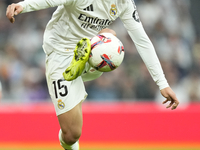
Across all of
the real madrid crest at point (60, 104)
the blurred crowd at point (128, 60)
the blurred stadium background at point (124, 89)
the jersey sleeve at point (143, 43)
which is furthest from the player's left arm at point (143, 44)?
the blurred crowd at point (128, 60)

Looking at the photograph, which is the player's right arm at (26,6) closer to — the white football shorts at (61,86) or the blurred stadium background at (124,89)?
the white football shorts at (61,86)

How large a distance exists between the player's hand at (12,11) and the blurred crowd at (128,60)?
16.8ft

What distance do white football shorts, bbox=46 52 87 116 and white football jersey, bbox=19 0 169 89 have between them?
0.10 meters

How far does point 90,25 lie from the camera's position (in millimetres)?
3775

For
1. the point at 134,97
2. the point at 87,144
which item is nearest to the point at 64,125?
the point at 87,144

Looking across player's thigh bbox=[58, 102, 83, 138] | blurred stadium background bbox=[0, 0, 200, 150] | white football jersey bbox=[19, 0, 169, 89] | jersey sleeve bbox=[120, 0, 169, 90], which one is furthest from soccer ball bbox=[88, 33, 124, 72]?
blurred stadium background bbox=[0, 0, 200, 150]

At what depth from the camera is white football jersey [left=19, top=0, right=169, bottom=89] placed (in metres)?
3.67

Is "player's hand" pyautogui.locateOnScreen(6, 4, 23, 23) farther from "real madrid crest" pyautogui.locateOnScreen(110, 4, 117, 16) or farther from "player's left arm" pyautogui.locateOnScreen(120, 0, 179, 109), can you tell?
"player's left arm" pyautogui.locateOnScreen(120, 0, 179, 109)

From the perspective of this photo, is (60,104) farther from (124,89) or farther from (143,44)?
(124,89)

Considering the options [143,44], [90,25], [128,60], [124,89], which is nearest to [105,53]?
[90,25]

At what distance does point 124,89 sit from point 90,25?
→ 4.47 m

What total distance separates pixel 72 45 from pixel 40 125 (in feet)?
8.20

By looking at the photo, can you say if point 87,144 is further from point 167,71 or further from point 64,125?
point 167,71

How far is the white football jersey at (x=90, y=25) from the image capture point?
12.0 feet
